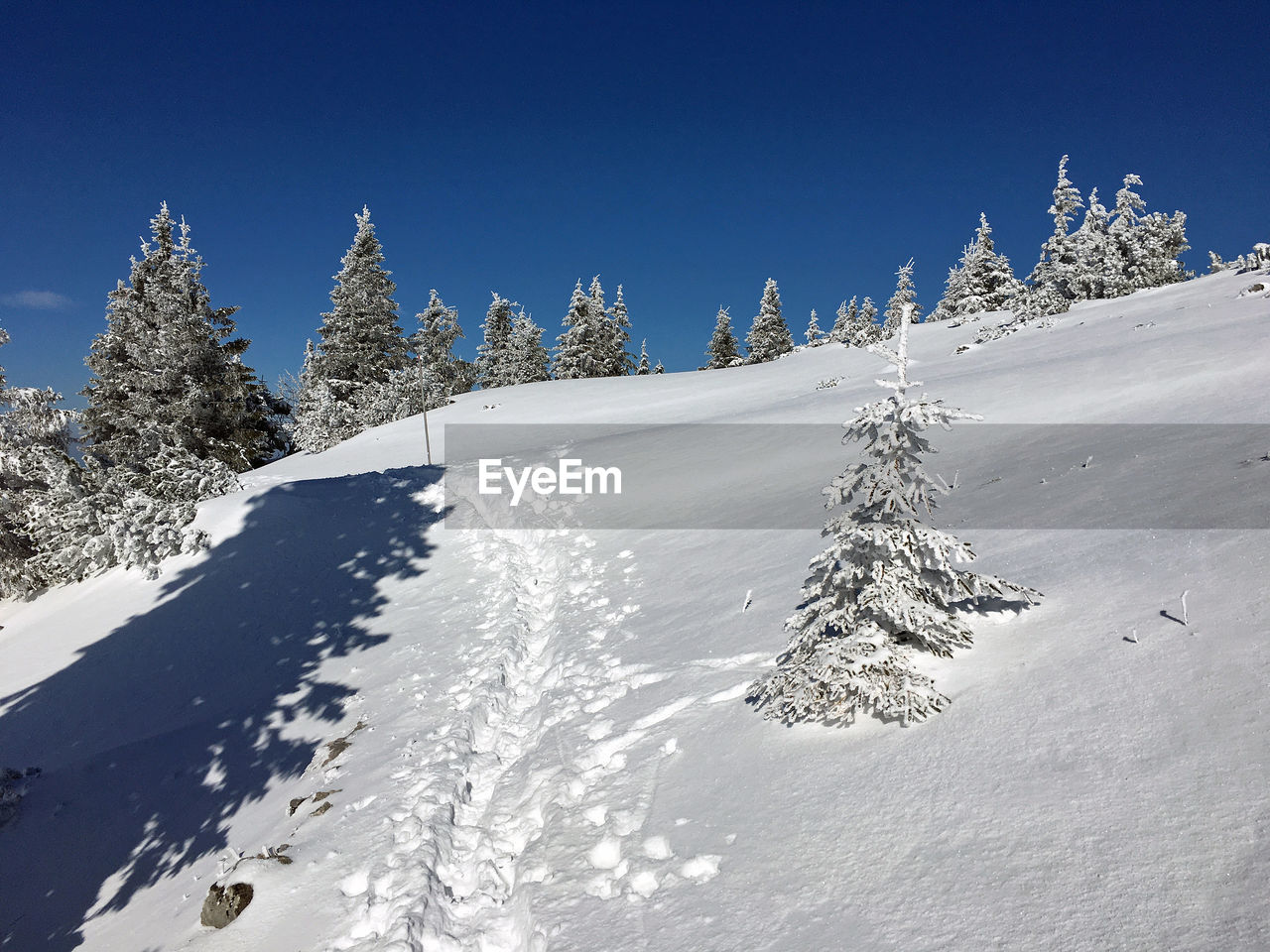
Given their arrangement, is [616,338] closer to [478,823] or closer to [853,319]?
[853,319]

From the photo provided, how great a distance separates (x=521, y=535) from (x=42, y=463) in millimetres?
15508

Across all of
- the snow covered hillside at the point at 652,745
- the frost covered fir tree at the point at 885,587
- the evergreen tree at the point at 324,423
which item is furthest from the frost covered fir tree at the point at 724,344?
the frost covered fir tree at the point at 885,587

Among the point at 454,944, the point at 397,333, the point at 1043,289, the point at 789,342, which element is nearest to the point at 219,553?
the point at 454,944

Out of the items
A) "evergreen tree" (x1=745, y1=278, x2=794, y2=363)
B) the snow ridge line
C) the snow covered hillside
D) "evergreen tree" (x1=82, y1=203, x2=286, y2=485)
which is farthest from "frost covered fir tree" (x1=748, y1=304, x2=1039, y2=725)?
"evergreen tree" (x1=745, y1=278, x2=794, y2=363)

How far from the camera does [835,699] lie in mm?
4547

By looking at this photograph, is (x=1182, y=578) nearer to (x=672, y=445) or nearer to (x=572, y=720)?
(x=572, y=720)

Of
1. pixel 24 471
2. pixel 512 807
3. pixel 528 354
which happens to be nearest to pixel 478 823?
pixel 512 807

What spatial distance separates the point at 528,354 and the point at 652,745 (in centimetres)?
4925

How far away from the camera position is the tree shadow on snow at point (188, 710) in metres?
6.77

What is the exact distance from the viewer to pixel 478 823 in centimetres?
559

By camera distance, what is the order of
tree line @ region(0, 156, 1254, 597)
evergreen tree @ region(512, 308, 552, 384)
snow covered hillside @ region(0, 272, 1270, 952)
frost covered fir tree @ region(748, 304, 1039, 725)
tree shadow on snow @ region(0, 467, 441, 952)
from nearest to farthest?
snow covered hillside @ region(0, 272, 1270, 952) → frost covered fir tree @ region(748, 304, 1039, 725) → tree shadow on snow @ region(0, 467, 441, 952) → tree line @ region(0, 156, 1254, 597) → evergreen tree @ region(512, 308, 552, 384)

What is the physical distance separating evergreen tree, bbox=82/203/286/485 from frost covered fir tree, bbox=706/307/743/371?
124ft

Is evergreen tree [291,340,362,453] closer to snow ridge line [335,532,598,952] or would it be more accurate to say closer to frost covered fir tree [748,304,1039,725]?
snow ridge line [335,532,598,952]

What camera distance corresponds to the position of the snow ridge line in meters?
4.36
